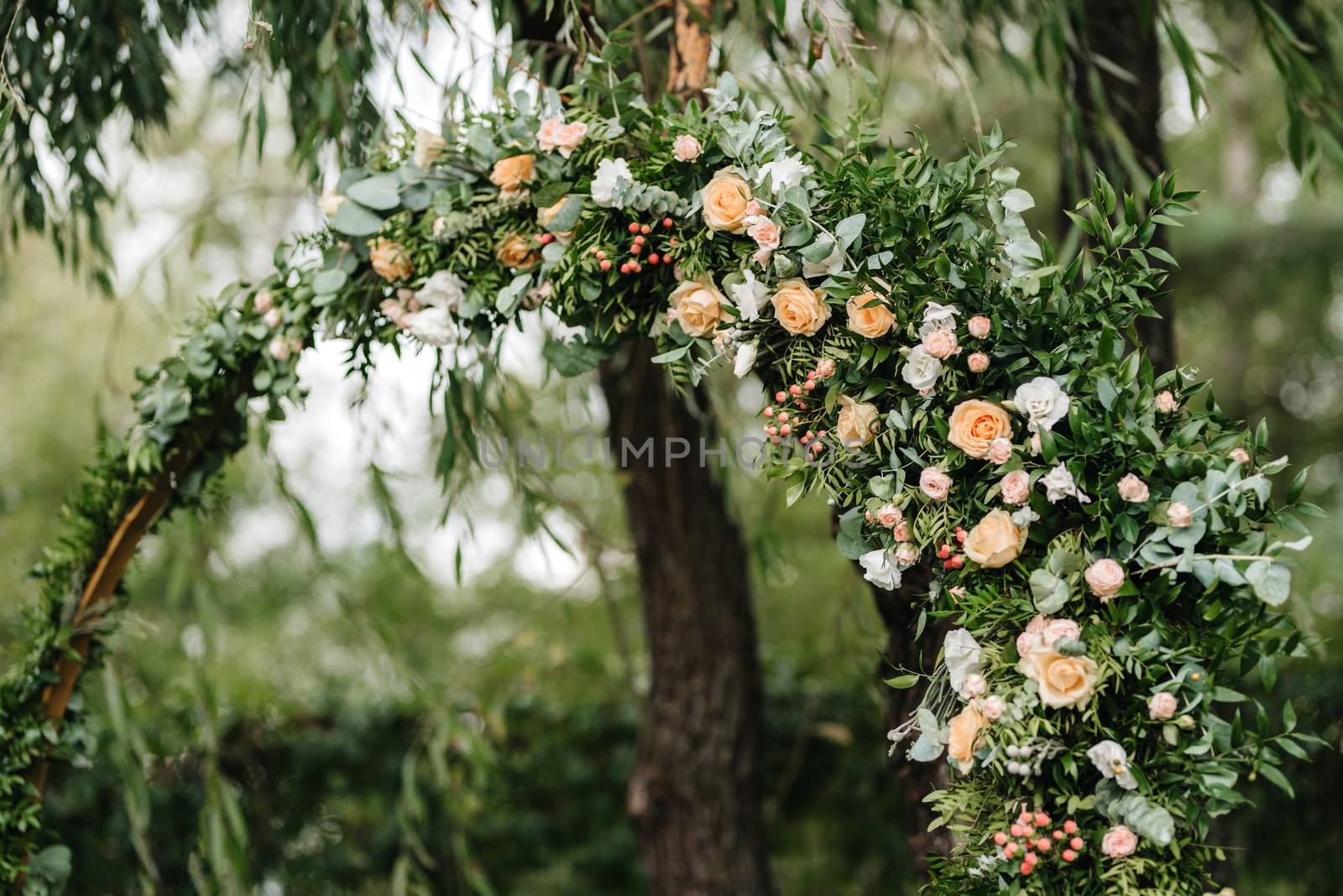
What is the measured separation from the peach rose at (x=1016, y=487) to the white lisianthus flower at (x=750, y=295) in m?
0.38

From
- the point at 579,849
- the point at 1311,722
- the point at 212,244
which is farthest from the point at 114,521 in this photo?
the point at 212,244

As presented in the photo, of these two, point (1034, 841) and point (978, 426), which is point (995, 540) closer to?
point (978, 426)

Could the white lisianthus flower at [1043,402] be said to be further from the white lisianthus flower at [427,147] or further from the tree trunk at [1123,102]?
the tree trunk at [1123,102]

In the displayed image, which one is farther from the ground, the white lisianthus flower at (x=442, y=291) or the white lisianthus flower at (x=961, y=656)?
the white lisianthus flower at (x=442, y=291)

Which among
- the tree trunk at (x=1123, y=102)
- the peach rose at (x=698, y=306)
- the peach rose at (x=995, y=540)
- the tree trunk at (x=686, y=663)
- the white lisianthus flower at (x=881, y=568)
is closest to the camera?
the peach rose at (x=995, y=540)

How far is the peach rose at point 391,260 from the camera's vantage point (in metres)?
1.52

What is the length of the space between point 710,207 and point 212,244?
19.1 ft

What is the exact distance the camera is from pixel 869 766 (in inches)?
139

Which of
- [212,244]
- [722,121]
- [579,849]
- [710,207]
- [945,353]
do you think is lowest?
[579,849]

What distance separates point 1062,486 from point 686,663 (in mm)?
1680

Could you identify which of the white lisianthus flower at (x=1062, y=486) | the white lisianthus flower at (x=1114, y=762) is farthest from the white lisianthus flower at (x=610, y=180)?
the white lisianthus flower at (x=1114, y=762)

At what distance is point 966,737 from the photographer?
113 centimetres

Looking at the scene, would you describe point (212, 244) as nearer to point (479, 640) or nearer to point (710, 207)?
point (479, 640)

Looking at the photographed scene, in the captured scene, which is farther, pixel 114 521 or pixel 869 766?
pixel 869 766
